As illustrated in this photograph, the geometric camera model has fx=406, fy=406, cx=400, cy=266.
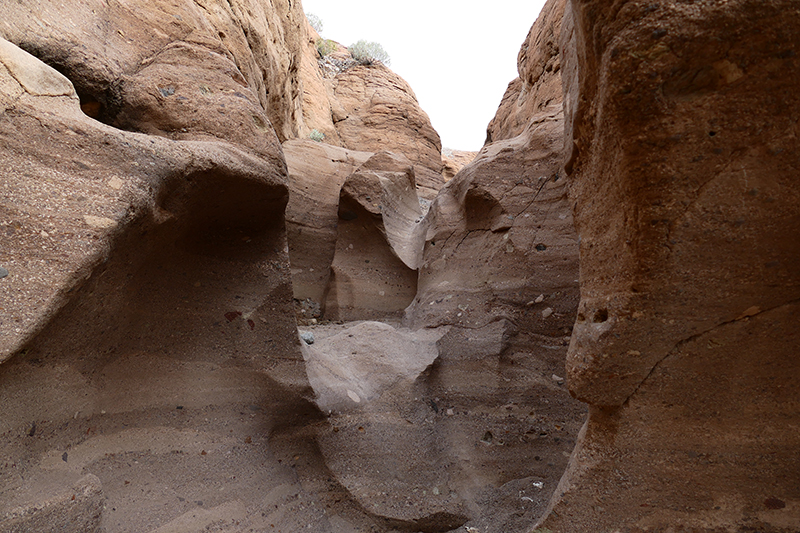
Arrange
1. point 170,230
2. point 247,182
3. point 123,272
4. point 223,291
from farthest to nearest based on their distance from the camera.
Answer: point 223,291 → point 247,182 → point 170,230 → point 123,272

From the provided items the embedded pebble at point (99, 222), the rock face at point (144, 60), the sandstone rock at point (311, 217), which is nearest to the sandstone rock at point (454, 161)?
the sandstone rock at point (311, 217)

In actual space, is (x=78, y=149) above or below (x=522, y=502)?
above

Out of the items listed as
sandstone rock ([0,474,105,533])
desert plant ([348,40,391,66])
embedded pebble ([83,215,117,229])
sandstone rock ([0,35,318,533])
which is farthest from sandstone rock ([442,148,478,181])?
sandstone rock ([0,474,105,533])

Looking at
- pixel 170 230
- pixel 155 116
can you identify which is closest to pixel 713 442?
pixel 170 230

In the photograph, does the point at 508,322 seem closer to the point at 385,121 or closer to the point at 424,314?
the point at 424,314

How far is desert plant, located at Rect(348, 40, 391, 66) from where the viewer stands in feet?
38.4

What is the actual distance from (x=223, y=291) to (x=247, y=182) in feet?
2.48

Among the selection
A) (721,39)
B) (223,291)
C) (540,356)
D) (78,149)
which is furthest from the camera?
(540,356)

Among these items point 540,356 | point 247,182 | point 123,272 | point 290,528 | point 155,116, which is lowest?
point 290,528

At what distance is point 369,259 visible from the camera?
5004 mm

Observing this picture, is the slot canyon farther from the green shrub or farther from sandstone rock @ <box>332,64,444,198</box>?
the green shrub

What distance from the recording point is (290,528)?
2.49m

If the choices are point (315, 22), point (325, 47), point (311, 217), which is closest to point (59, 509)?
point (311, 217)

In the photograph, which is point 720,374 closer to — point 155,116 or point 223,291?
point 223,291
